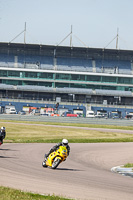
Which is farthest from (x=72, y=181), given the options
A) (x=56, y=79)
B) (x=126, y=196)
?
(x=56, y=79)

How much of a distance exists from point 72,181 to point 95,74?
9567 centimetres

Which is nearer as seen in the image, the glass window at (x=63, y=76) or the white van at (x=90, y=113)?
the white van at (x=90, y=113)

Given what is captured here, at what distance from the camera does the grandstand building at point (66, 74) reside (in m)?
107

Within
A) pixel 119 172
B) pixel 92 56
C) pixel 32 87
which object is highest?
pixel 92 56

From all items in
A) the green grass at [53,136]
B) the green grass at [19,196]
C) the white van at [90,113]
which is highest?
the green grass at [19,196]

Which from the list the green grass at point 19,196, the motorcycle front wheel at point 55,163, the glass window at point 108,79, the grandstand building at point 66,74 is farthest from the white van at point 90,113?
the green grass at point 19,196

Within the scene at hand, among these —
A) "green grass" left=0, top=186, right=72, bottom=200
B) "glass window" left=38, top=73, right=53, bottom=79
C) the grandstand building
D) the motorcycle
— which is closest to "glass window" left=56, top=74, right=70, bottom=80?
the grandstand building

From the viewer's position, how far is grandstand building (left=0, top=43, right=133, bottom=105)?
107 meters

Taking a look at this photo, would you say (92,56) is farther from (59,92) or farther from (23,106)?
(23,106)

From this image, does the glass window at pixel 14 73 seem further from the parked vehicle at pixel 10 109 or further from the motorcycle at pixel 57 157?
the motorcycle at pixel 57 157

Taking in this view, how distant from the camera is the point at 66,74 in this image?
10850 centimetres

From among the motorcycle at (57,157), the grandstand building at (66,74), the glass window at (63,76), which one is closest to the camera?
the motorcycle at (57,157)

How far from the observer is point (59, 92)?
106m

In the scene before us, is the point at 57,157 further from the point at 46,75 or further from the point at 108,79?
the point at 108,79
